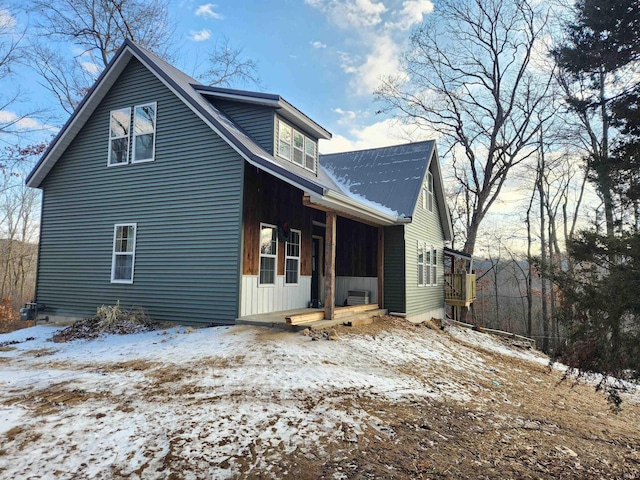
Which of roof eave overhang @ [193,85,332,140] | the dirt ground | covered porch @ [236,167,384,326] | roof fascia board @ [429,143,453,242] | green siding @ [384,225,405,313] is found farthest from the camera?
roof fascia board @ [429,143,453,242]

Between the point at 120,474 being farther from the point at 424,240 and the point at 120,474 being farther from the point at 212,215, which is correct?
the point at 424,240

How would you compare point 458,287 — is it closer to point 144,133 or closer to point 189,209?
point 189,209

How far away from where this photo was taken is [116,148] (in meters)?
10.4

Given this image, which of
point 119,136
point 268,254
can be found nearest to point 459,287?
point 268,254

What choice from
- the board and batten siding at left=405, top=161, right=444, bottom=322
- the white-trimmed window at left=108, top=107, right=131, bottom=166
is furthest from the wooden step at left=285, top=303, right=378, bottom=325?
the white-trimmed window at left=108, top=107, right=131, bottom=166

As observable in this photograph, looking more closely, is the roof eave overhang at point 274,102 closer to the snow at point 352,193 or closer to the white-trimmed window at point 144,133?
the white-trimmed window at point 144,133

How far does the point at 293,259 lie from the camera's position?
10.6m

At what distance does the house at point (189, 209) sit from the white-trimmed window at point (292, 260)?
0.04 metres

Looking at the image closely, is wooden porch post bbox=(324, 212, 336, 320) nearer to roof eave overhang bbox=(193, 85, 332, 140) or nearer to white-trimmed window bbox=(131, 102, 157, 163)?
roof eave overhang bbox=(193, 85, 332, 140)

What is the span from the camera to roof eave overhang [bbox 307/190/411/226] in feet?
25.2

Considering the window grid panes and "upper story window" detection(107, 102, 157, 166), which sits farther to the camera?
the window grid panes

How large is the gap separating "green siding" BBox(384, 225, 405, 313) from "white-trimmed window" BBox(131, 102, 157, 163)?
7.41 metres

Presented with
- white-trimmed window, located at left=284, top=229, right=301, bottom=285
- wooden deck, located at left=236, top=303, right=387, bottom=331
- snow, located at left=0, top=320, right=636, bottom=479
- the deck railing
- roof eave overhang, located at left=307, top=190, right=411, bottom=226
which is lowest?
snow, located at left=0, top=320, right=636, bottom=479

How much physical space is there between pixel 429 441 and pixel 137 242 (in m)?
8.38
